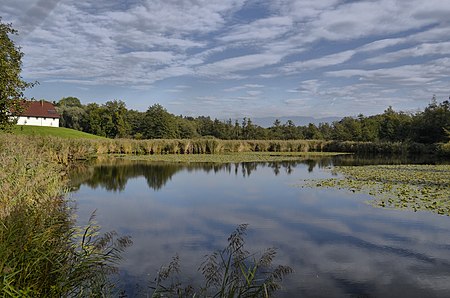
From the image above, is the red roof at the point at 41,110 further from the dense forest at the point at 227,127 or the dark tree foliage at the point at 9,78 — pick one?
the dark tree foliage at the point at 9,78

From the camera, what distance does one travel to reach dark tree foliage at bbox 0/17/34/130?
37.3 ft

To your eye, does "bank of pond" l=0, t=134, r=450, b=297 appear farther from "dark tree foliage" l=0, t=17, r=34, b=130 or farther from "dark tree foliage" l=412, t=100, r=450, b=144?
"dark tree foliage" l=412, t=100, r=450, b=144

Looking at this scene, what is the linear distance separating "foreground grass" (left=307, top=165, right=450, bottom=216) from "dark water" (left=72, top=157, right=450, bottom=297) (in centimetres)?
73

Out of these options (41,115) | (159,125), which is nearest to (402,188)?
(159,125)

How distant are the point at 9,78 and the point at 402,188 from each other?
1380 centimetres

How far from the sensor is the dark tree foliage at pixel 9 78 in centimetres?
1136

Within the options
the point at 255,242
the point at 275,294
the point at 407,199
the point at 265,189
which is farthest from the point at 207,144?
the point at 275,294

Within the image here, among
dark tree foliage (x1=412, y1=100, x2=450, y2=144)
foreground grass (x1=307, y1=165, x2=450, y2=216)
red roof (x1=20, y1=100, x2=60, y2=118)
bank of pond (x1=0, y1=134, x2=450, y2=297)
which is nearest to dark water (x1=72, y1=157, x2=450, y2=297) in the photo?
bank of pond (x1=0, y1=134, x2=450, y2=297)

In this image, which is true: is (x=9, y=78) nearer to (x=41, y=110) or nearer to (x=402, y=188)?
(x=402, y=188)

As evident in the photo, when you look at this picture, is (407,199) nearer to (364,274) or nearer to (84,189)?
(364,274)

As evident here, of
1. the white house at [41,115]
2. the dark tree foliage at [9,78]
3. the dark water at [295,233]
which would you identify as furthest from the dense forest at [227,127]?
the dark tree foliage at [9,78]

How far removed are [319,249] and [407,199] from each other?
19.7 ft

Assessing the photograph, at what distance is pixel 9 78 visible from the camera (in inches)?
451

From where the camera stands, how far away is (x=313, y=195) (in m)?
13.5
